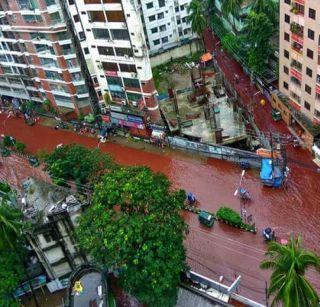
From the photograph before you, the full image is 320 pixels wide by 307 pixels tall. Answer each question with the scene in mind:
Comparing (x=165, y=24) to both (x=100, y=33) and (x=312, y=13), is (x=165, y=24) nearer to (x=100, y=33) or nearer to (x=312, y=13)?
(x=100, y=33)

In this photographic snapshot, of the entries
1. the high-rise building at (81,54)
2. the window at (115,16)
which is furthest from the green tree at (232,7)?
the window at (115,16)

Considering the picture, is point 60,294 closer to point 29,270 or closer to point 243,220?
point 29,270

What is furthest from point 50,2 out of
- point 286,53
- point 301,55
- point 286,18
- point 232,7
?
point 301,55

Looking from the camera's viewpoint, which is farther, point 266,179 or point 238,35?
point 238,35

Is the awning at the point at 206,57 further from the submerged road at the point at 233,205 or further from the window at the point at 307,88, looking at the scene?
the window at the point at 307,88

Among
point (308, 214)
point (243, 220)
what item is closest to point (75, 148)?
point (243, 220)

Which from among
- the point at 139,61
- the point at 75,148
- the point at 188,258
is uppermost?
the point at 139,61

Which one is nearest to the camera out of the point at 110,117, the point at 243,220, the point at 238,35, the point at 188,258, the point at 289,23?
the point at 188,258
